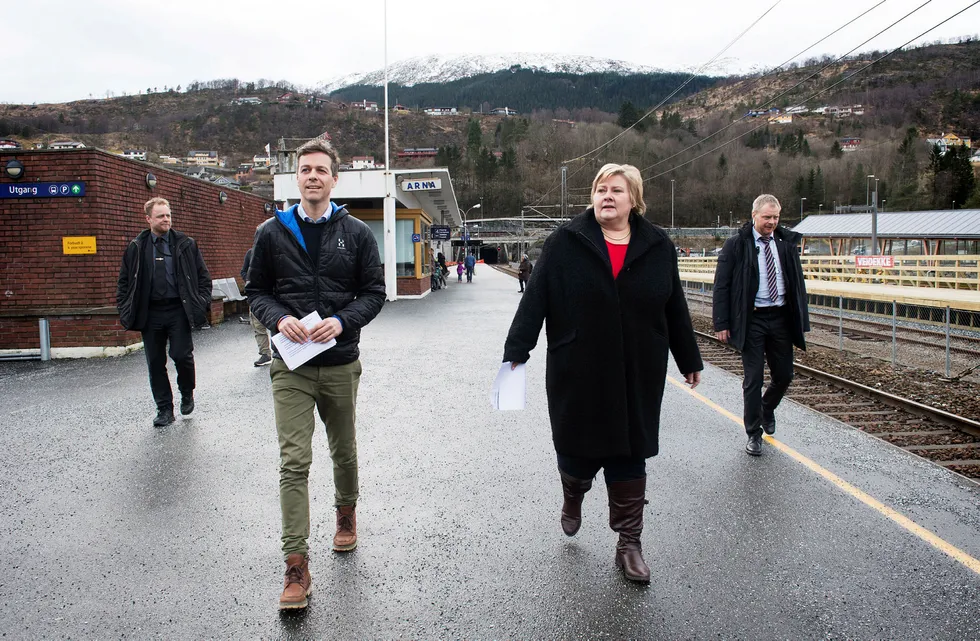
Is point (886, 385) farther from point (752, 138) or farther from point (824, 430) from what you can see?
point (752, 138)

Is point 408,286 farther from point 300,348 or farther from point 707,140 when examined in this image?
point 707,140

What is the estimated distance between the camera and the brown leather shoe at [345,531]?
10.9ft

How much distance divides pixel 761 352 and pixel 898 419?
240cm

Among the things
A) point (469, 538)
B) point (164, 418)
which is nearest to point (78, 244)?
point (164, 418)

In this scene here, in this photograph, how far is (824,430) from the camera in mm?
5656

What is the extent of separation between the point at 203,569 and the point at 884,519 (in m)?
3.70

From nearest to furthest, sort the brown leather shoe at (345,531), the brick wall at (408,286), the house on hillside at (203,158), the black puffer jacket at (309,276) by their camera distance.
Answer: the black puffer jacket at (309,276) < the brown leather shoe at (345,531) < the brick wall at (408,286) < the house on hillside at (203,158)

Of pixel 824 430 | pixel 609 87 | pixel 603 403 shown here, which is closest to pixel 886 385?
pixel 824 430

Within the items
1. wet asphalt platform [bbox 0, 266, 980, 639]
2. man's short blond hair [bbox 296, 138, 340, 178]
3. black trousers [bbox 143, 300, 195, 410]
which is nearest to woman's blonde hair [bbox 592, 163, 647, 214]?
man's short blond hair [bbox 296, 138, 340, 178]

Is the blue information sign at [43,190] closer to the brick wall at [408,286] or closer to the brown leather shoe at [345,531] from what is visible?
the brown leather shoe at [345,531]

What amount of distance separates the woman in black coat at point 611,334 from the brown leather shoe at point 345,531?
1.18 meters

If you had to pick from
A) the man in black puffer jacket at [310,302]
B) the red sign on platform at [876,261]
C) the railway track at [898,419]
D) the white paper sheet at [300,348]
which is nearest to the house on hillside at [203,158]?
the red sign on platform at [876,261]

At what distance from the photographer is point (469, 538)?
3482 millimetres

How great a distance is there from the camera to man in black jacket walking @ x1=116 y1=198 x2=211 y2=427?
5727 mm
